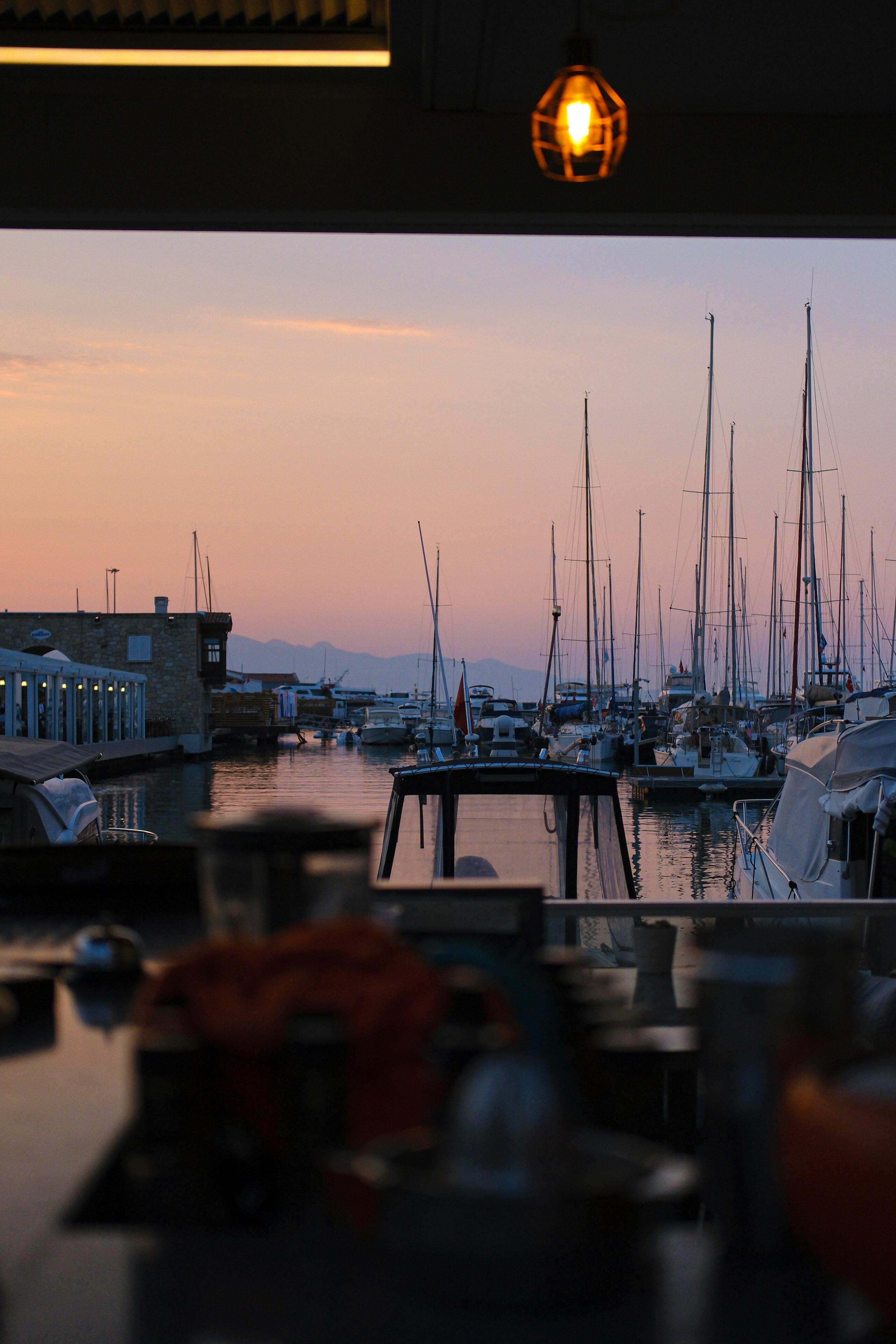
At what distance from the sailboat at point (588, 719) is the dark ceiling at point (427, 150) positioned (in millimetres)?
27879

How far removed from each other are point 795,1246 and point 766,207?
388 centimetres

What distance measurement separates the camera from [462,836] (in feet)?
24.7

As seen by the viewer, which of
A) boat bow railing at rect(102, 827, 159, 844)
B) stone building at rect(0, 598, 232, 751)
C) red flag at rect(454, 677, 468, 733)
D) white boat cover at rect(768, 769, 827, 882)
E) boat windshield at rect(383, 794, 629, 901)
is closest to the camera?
boat windshield at rect(383, 794, 629, 901)

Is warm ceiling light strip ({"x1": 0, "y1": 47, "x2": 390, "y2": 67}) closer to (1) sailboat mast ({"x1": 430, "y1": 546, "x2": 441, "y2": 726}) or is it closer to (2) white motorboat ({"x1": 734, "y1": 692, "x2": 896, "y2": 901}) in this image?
(2) white motorboat ({"x1": 734, "y1": 692, "x2": 896, "y2": 901})

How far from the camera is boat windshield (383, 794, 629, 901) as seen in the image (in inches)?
293

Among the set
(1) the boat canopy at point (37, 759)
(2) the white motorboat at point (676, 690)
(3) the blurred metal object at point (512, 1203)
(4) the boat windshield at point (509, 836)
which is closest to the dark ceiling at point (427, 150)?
(3) the blurred metal object at point (512, 1203)

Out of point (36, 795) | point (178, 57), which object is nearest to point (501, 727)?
point (36, 795)

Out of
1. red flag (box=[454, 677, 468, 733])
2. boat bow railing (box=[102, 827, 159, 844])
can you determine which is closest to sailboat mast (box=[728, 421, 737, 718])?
red flag (box=[454, 677, 468, 733])

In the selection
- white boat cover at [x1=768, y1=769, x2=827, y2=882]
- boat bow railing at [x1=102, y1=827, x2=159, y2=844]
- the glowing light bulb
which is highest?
the glowing light bulb

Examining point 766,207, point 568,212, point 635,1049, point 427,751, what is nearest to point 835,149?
point 766,207

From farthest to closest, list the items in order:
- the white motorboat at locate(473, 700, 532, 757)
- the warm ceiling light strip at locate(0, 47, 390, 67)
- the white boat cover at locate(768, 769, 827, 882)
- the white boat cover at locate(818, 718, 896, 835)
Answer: the white motorboat at locate(473, 700, 532, 757), the white boat cover at locate(768, 769, 827, 882), the white boat cover at locate(818, 718, 896, 835), the warm ceiling light strip at locate(0, 47, 390, 67)

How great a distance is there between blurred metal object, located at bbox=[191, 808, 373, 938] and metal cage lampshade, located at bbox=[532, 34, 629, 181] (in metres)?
2.50

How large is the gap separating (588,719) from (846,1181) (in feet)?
142

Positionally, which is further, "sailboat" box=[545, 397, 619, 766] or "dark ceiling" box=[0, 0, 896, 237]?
"sailboat" box=[545, 397, 619, 766]
